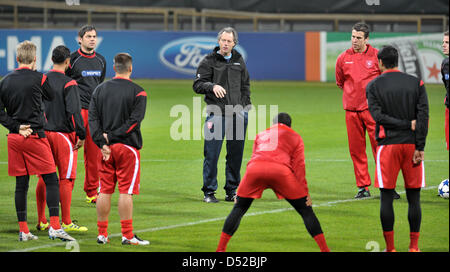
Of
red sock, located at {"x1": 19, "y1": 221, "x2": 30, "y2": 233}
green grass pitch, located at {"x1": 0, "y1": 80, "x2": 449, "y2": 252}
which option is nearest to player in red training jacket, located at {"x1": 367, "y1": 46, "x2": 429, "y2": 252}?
green grass pitch, located at {"x1": 0, "y1": 80, "x2": 449, "y2": 252}

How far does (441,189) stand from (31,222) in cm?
495

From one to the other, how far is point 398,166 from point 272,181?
3.87 ft

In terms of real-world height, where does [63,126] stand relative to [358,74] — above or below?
below

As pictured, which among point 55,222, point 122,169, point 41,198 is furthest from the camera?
point 41,198

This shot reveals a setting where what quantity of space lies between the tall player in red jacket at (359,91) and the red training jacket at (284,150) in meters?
3.19

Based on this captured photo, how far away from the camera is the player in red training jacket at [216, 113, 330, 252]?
655 centimetres

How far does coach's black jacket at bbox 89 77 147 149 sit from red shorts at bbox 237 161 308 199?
1259 millimetres

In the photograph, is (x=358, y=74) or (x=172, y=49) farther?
(x=172, y=49)

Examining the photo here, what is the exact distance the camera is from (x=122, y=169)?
7.27 metres

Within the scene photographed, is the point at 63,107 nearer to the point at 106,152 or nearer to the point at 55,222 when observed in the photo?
the point at 106,152

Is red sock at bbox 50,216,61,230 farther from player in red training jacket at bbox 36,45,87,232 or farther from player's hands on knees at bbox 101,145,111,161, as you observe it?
player's hands on knees at bbox 101,145,111,161

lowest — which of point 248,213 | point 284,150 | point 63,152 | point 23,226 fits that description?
point 248,213

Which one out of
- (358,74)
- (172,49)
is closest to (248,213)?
(358,74)

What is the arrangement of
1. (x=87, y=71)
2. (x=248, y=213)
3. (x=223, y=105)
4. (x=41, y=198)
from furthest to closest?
1. (x=223, y=105)
2. (x=87, y=71)
3. (x=248, y=213)
4. (x=41, y=198)
